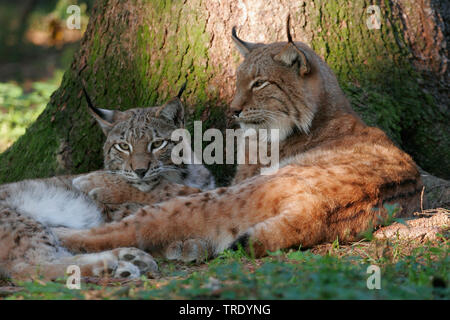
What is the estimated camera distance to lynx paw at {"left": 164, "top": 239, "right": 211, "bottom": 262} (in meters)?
3.58

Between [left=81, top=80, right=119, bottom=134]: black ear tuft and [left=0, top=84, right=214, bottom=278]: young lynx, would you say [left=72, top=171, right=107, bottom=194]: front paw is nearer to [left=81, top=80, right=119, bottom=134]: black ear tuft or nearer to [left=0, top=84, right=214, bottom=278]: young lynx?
[left=0, top=84, right=214, bottom=278]: young lynx

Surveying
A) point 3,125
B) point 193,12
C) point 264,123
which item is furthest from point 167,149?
point 3,125

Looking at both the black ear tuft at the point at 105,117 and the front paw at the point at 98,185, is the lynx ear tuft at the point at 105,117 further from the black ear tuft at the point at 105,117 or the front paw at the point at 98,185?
the front paw at the point at 98,185

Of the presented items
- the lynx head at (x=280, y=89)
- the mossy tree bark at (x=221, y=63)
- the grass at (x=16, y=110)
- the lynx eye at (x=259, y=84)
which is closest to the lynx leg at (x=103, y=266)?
the lynx head at (x=280, y=89)

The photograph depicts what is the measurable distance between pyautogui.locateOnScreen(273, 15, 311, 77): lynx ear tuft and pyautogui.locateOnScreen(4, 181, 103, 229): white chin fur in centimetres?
177

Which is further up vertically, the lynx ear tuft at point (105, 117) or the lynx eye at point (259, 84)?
the lynx eye at point (259, 84)

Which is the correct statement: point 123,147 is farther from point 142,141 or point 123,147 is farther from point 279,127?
point 279,127

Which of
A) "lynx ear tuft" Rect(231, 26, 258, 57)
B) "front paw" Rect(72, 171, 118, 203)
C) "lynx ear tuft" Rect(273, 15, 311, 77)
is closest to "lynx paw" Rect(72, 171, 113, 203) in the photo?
"front paw" Rect(72, 171, 118, 203)

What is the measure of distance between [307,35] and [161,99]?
1388mm

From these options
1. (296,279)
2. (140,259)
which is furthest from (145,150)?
(296,279)

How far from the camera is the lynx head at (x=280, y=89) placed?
14.5ft

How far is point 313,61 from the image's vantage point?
14.6ft

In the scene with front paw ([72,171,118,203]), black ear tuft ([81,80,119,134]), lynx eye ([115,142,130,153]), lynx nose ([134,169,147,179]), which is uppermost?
black ear tuft ([81,80,119,134])

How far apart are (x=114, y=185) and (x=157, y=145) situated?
0.45 m
